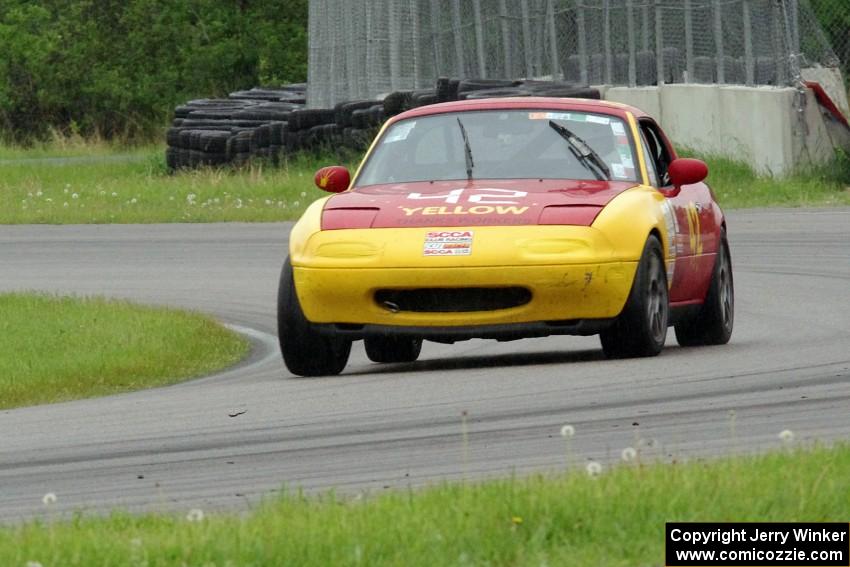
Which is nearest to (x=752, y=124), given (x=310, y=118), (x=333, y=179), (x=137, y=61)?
(x=310, y=118)

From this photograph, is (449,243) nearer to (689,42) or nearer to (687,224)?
(687,224)

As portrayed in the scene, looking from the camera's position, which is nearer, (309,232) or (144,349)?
(309,232)

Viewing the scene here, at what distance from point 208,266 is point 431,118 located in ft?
27.0

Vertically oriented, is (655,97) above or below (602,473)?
below

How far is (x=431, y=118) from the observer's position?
10.8 meters

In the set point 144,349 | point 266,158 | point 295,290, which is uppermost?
point 295,290

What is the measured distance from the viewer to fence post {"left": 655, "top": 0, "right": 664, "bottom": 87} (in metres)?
26.7

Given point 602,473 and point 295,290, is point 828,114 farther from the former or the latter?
point 602,473

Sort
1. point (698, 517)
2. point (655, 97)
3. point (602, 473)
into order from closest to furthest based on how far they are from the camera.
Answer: point (698, 517), point (602, 473), point (655, 97)

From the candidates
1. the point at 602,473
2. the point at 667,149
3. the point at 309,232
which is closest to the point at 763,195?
the point at 667,149

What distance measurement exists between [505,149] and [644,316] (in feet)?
4.83

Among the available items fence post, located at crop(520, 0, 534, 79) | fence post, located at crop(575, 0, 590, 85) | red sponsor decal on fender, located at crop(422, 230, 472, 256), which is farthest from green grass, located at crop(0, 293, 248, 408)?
fence post, located at crop(520, 0, 534, 79)

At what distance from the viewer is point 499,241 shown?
364 inches

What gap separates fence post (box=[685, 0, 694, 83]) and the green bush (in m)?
32.6
